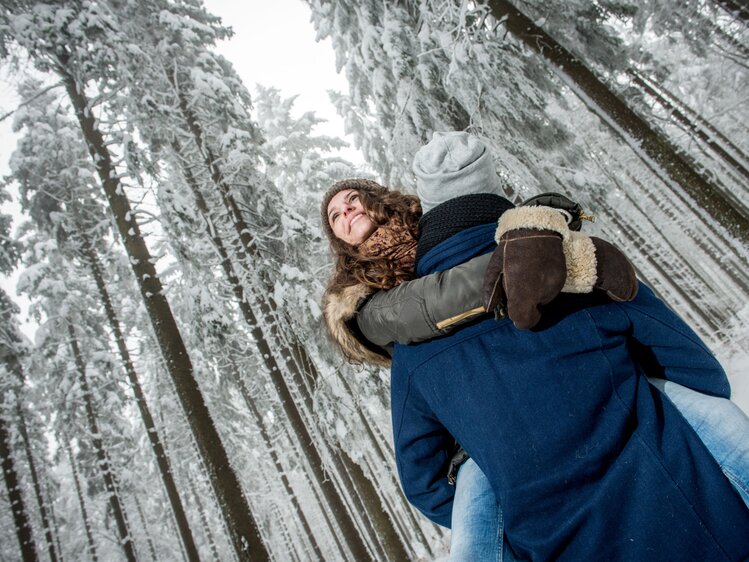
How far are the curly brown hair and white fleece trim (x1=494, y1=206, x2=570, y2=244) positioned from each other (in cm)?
75

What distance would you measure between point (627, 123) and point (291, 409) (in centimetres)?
935

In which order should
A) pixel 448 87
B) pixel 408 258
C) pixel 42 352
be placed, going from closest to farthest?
Answer: 1. pixel 408 258
2. pixel 448 87
3. pixel 42 352

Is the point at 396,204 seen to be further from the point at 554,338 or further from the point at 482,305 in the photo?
the point at 554,338

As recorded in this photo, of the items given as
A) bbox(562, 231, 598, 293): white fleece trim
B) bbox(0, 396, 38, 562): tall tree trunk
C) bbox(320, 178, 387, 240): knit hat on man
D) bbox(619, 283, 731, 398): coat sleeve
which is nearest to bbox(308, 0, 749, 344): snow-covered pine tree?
bbox(320, 178, 387, 240): knit hat on man

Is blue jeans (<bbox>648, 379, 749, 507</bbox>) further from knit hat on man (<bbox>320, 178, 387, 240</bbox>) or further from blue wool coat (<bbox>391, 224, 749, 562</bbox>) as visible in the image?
knit hat on man (<bbox>320, 178, 387, 240</bbox>)

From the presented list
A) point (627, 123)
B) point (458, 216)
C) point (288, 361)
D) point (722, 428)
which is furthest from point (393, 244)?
point (288, 361)

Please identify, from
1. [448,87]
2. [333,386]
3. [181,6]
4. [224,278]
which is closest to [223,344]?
[224,278]

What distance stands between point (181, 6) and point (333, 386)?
1165cm

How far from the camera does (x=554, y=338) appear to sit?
1502 millimetres

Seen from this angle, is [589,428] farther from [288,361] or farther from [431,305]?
[288,361]

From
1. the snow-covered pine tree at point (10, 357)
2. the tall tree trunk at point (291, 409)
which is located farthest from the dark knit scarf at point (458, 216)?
the snow-covered pine tree at point (10, 357)

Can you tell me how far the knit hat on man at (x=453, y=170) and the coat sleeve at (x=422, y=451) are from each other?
101 centimetres

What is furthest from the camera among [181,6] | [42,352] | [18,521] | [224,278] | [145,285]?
[42,352]

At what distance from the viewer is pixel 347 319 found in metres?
2.01
